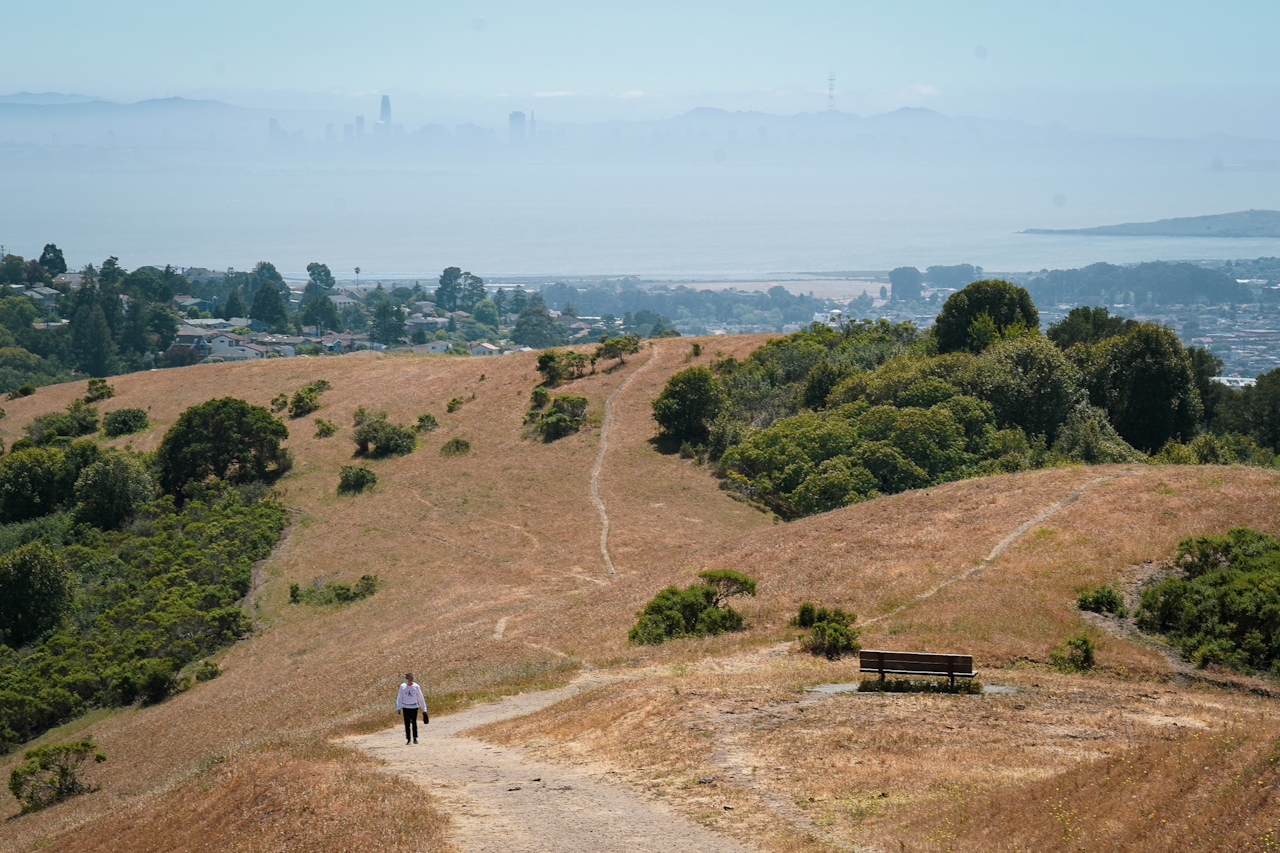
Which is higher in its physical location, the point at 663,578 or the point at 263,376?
the point at 263,376

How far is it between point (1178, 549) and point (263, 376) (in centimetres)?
6174

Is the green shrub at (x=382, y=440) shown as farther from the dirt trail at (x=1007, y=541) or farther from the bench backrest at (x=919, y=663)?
the bench backrest at (x=919, y=663)

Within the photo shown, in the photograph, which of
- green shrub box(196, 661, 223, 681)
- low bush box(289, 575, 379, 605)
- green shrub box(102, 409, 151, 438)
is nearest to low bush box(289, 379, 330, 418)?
green shrub box(102, 409, 151, 438)

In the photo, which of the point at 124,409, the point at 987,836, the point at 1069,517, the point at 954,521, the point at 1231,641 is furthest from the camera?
the point at 124,409

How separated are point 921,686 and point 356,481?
37.8 meters

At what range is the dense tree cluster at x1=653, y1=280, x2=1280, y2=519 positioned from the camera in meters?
43.9

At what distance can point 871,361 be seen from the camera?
192ft

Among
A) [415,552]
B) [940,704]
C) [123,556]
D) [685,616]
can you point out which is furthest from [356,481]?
[940,704]

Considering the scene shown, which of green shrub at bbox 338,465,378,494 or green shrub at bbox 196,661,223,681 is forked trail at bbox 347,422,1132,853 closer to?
green shrub at bbox 196,661,223,681

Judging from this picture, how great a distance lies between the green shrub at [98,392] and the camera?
68250 mm

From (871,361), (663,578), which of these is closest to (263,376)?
(871,361)

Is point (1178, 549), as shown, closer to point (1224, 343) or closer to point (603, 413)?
point (603, 413)

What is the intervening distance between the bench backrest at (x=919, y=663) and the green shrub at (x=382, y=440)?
1620 inches

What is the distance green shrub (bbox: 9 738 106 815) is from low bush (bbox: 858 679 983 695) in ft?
64.3
